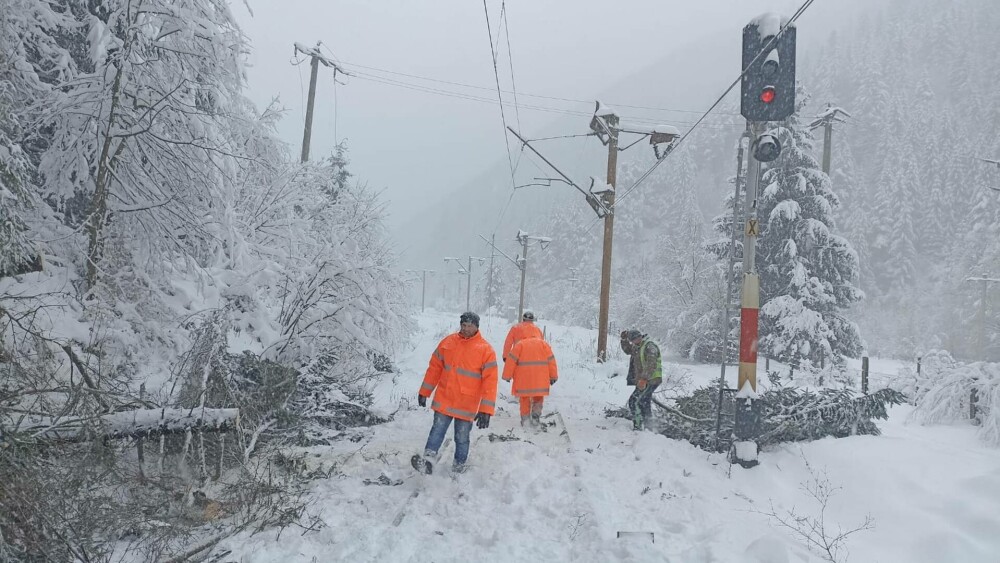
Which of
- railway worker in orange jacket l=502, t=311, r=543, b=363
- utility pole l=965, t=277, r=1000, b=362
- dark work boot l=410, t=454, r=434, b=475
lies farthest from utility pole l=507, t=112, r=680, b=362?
utility pole l=965, t=277, r=1000, b=362

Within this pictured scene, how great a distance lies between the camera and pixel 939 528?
14.4 feet

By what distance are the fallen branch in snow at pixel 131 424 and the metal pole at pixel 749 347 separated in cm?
540

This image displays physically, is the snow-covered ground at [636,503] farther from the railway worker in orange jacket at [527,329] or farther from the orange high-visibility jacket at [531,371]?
the railway worker in orange jacket at [527,329]

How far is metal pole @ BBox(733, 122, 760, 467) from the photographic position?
19.7 ft

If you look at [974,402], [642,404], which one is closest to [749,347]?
[642,404]

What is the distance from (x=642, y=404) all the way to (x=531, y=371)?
1.75 metres

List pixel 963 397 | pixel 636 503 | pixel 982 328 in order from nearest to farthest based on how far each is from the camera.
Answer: pixel 636 503 → pixel 963 397 → pixel 982 328

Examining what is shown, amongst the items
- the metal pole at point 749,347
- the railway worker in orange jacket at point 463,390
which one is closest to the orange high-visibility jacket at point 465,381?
the railway worker in orange jacket at point 463,390

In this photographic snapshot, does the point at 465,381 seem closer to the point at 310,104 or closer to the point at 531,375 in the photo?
the point at 531,375

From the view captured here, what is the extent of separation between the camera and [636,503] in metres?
4.99

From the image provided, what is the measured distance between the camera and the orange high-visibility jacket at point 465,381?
5.75m

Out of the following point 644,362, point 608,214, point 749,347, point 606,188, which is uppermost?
point 606,188

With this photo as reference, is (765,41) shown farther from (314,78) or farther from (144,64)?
(314,78)

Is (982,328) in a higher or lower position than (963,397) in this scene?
higher
